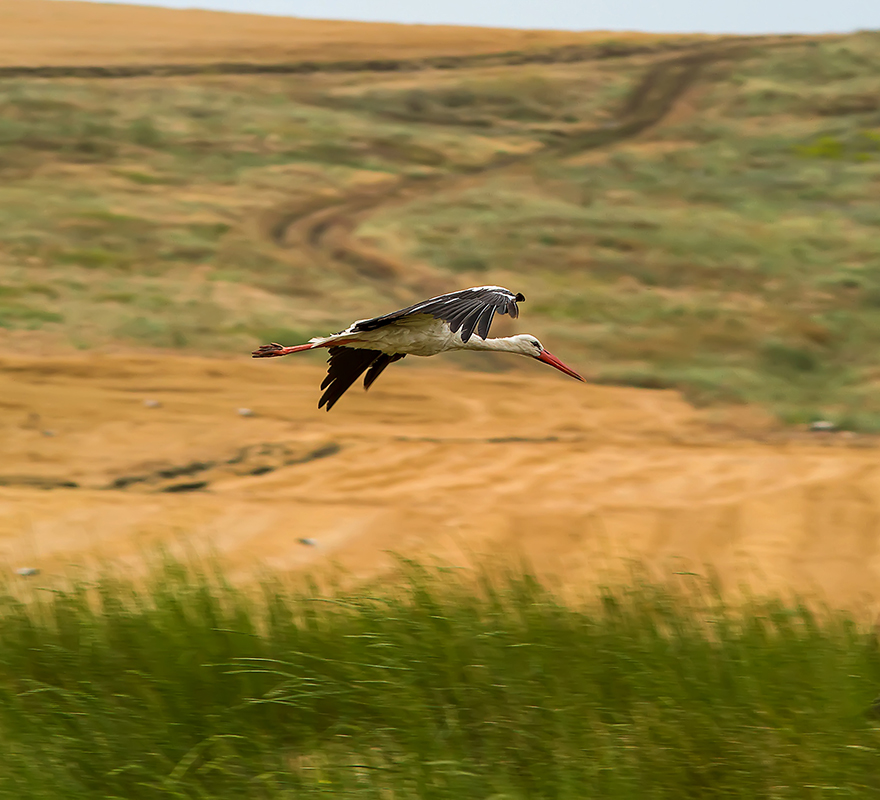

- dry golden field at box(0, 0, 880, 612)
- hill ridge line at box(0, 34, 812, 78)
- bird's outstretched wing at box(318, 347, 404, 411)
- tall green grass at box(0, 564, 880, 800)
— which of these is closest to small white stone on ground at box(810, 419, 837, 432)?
dry golden field at box(0, 0, 880, 612)

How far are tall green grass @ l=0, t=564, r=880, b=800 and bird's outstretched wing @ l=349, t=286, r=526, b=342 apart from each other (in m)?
2.14

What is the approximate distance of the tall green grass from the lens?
4.63 m

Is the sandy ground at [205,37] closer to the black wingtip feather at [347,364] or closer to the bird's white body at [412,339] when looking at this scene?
the black wingtip feather at [347,364]

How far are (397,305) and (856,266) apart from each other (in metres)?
7.48

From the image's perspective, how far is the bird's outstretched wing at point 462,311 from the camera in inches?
121

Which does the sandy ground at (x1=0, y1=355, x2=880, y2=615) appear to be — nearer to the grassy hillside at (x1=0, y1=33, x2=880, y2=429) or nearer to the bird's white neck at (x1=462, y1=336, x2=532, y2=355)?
the grassy hillside at (x1=0, y1=33, x2=880, y2=429)

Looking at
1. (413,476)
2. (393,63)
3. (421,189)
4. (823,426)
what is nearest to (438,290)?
(421,189)

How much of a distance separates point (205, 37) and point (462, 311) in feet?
83.4

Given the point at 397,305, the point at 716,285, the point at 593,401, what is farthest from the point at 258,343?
the point at 716,285

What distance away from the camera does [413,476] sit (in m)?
12.1

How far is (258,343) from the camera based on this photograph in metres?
15.0

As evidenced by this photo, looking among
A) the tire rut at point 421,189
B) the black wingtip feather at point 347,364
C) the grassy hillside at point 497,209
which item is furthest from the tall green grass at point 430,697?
the tire rut at point 421,189

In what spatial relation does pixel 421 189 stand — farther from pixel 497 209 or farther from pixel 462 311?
pixel 462 311

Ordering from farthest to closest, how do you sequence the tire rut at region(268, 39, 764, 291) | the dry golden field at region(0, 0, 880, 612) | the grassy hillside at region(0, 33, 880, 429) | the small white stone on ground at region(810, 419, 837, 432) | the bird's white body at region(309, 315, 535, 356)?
1. the tire rut at region(268, 39, 764, 291)
2. the grassy hillside at region(0, 33, 880, 429)
3. the small white stone on ground at region(810, 419, 837, 432)
4. the dry golden field at region(0, 0, 880, 612)
5. the bird's white body at region(309, 315, 535, 356)
